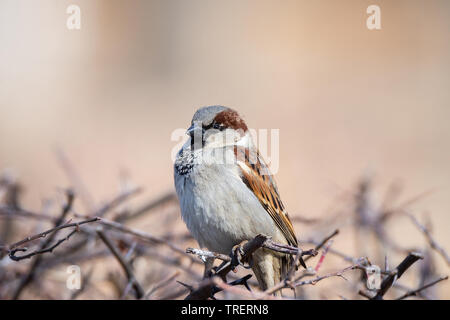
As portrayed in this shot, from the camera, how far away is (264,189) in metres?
2.24

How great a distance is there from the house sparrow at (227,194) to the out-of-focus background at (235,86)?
254 cm

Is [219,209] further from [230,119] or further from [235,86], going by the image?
[235,86]

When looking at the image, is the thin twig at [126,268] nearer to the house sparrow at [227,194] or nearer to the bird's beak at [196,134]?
the house sparrow at [227,194]

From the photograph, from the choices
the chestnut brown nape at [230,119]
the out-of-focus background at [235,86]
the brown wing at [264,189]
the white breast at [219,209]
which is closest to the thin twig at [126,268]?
the white breast at [219,209]

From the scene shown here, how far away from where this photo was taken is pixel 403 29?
7555mm

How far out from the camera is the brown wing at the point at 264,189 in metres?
2.20

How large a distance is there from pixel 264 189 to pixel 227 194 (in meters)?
0.18

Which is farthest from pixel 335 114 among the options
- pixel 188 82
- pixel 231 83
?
pixel 188 82

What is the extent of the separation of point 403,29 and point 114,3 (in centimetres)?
378

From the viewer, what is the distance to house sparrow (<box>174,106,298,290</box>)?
2.09 metres

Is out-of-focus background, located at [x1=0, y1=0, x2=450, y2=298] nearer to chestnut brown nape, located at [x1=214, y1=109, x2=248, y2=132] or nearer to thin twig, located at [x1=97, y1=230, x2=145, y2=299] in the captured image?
chestnut brown nape, located at [x1=214, y1=109, x2=248, y2=132]

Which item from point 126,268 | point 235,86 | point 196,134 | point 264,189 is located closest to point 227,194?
point 264,189

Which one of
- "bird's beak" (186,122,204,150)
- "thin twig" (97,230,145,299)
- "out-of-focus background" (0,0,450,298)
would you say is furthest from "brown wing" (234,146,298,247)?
"out-of-focus background" (0,0,450,298)
